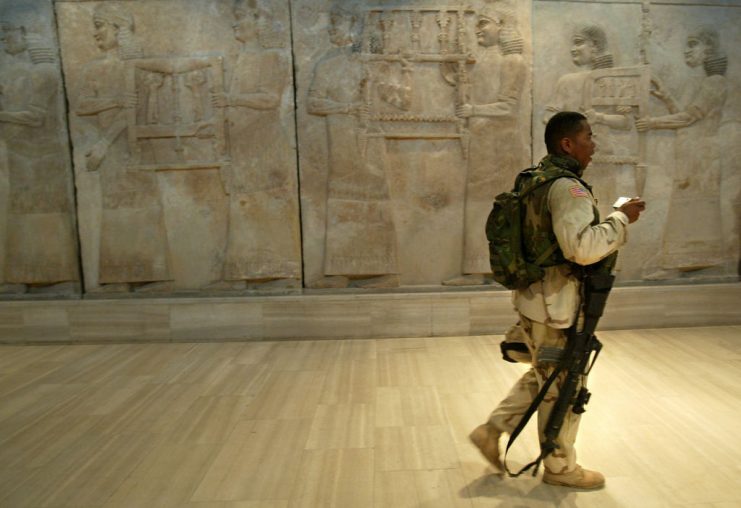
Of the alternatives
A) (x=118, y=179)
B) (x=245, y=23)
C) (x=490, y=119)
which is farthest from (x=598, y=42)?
(x=118, y=179)

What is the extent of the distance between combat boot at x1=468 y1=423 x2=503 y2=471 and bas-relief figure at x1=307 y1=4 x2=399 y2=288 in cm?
267

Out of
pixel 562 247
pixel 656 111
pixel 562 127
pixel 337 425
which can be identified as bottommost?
pixel 337 425

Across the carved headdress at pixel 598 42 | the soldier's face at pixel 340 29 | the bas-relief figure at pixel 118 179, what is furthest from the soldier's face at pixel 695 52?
the bas-relief figure at pixel 118 179

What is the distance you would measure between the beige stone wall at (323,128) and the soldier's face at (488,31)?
0.04ft

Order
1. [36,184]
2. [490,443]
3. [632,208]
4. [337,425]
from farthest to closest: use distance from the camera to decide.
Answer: [36,184] → [337,425] → [490,443] → [632,208]

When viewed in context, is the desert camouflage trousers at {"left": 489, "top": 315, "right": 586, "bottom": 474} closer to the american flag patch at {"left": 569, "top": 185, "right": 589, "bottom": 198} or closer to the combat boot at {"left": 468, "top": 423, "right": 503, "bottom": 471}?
the combat boot at {"left": 468, "top": 423, "right": 503, "bottom": 471}

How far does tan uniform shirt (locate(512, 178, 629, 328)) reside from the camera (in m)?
2.36

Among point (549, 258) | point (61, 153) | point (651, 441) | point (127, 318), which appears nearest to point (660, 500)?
point (651, 441)

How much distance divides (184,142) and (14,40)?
6.01 feet

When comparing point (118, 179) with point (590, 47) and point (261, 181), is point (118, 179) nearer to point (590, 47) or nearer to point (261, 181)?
point (261, 181)

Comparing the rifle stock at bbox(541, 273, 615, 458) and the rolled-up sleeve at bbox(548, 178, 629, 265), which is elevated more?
the rolled-up sleeve at bbox(548, 178, 629, 265)

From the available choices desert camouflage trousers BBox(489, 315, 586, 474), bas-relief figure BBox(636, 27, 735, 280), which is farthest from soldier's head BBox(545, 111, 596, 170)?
bas-relief figure BBox(636, 27, 735, 280)

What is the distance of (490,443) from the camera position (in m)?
2.88

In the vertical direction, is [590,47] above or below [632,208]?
above
